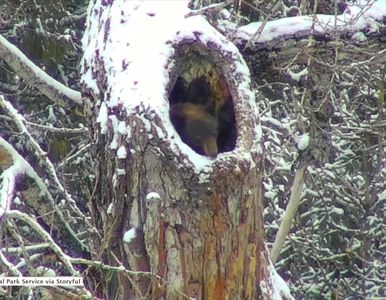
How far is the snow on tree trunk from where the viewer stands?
2.28m

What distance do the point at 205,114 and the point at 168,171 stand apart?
38 centimetres

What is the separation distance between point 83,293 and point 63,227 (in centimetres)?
135

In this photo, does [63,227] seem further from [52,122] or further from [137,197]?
[52,122]

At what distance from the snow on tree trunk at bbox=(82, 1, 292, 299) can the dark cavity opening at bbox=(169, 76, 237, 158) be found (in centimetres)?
1

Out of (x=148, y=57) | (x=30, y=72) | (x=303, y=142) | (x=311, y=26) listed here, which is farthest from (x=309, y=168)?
(x=148, y=57)

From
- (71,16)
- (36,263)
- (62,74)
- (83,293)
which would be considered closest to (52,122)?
(62,74)

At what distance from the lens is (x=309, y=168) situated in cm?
666

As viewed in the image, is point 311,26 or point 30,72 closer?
point 311,26

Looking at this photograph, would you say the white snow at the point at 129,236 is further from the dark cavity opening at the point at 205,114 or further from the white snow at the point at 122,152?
the dark cavity opening at the point at 205,114

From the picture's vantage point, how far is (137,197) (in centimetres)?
231

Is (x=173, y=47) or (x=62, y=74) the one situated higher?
(x=173, y=47)

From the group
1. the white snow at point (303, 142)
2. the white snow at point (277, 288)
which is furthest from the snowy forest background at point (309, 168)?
the white snow at point (277, 288)

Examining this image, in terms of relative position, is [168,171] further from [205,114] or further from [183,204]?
[205,114]

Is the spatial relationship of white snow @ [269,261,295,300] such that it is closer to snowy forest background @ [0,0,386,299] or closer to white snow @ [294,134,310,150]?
white snow @ [294,134,310,150]
